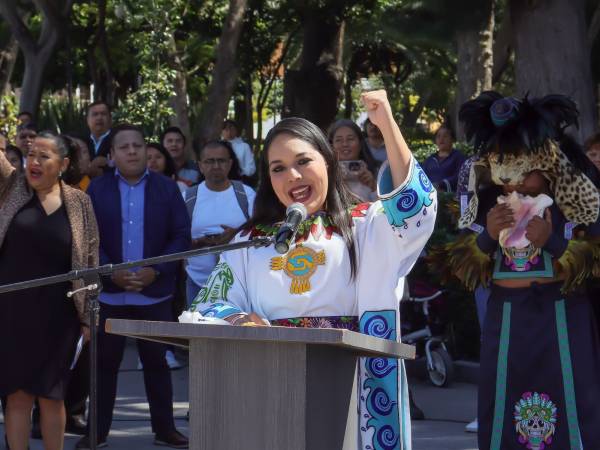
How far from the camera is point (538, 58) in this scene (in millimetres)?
11578

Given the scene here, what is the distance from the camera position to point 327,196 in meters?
4.47

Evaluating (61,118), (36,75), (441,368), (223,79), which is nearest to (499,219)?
(441,368)

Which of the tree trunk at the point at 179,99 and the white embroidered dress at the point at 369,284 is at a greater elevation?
the tree trunk at the point at 179,99

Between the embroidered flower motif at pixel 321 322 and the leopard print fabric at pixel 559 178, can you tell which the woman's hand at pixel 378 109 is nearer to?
the embroidered flower motif at pixel 321 322

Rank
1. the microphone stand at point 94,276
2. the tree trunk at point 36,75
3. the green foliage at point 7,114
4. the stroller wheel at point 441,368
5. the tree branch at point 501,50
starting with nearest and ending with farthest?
the microphone stand at point 94,276 → the stroller wheel at point 441,368 → the tree trunk at point 36,75 → the tree branch at point 501,50 → the green foliage at point 7,114

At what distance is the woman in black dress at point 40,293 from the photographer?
267 inches

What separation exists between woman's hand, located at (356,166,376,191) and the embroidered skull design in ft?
9.77

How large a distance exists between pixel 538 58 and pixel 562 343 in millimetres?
6280

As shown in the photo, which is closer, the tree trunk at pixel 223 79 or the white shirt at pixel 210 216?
the white shirt at pixel 210 216

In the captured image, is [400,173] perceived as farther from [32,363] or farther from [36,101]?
[36,101]

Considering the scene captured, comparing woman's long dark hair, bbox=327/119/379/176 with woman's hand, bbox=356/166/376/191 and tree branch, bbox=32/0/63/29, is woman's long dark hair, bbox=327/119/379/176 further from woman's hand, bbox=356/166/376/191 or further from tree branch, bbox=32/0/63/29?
tree branch, bbox=32/0/63/29

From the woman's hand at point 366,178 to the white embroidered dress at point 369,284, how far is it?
4.15m

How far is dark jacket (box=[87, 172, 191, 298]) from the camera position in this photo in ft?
25.6

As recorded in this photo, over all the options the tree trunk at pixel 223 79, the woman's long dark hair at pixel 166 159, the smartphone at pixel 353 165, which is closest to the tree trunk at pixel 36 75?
the tree trunk at pixel 223 79
